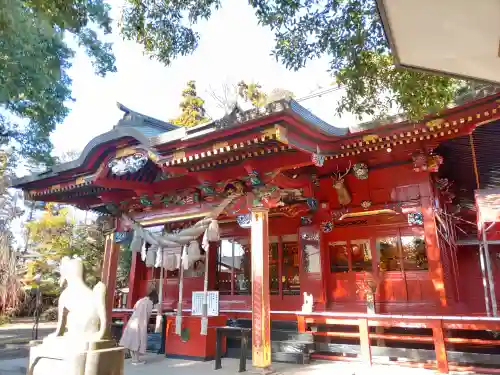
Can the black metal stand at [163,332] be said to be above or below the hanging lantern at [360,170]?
below

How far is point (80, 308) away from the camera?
4.59 m

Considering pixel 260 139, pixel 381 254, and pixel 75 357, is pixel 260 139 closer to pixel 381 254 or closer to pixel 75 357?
pixel 75 357

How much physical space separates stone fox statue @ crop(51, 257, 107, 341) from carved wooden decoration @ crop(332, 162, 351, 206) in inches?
229

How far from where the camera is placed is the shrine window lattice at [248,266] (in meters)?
9.91

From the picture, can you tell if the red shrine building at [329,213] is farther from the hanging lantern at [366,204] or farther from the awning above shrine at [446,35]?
the awning above shrine at [446,35]

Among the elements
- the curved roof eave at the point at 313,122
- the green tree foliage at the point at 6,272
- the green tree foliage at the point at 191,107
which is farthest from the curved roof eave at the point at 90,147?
the green tree foliage at the point at 191,107

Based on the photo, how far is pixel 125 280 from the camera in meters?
20.8

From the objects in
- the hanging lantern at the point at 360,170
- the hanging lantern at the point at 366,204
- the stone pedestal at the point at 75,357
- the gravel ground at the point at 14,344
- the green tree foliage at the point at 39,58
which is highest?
the green tree foliage at the point at 39,58

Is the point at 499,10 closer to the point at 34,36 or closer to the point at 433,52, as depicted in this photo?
the point at 433,52

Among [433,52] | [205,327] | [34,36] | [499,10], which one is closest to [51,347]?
[205,327]

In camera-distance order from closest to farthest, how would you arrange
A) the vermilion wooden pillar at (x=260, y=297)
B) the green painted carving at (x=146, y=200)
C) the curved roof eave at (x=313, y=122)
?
the curved roof eave at (x=313, y=122) → the vermilion wooden pillar at (x=260, y=297) → the green painted carving at (x=146, y=200)

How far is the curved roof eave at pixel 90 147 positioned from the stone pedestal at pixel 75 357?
4296mm

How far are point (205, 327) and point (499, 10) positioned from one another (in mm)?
7617

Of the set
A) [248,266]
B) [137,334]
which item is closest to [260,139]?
[137,334]
